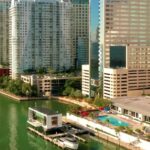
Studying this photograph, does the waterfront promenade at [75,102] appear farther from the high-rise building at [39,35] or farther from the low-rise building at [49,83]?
the high-rise building at [39,35]

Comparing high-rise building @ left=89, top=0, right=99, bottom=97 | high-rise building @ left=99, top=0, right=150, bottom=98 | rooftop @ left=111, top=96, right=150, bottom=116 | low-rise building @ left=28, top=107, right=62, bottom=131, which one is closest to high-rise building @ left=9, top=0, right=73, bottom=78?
high-rise building @ left=89, top=0, right=99, bottom=97

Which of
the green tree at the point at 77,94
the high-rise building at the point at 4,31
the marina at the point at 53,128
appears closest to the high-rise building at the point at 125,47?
the green tree at the point at 77,94

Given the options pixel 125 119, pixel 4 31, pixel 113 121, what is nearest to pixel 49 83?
pixel 125 119

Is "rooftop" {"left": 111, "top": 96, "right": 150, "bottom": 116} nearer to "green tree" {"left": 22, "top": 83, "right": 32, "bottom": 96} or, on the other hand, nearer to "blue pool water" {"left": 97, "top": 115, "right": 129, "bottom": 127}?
"blue pool water" {"left": 97, "top": 115, "right": 129, "bottom": 127}

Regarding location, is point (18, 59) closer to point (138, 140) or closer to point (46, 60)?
point (46, 60)

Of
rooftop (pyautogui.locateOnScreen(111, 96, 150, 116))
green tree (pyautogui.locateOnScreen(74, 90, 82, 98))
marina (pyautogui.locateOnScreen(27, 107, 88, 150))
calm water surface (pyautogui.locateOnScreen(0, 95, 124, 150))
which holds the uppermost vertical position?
rooftop (pyautogui.locateOnScreen(111, 96, 150, 116))

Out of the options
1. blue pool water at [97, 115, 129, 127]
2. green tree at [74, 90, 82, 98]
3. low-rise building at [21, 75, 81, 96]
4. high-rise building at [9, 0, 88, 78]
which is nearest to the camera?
blue pool water at [97, 115, 129, 127]
